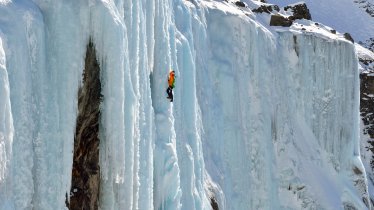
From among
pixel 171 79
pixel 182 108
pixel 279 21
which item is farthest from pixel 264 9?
pixel 171 79

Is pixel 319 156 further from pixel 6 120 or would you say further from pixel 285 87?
pixel 6 120

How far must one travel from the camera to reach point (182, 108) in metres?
17.7

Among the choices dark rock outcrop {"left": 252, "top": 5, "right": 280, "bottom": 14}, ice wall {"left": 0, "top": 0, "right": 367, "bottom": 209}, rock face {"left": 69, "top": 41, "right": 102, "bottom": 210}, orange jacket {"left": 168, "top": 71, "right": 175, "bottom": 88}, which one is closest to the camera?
ice wall {"left": 0, "top": 0, "right": 367, "bottom": 209}

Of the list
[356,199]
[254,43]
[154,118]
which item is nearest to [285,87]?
[254,43]

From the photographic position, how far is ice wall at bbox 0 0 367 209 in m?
10.2

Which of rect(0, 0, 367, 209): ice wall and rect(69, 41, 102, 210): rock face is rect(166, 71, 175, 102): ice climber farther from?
rect(69, 41, 102, 210): rock face

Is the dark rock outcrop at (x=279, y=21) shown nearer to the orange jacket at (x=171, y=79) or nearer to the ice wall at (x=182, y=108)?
the ice wall at (x=182, y=108)

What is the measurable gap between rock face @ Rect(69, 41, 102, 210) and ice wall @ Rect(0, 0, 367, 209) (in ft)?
0.46

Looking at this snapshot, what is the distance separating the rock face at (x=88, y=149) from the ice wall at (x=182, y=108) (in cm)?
14

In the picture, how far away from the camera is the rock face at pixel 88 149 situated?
37.5 feet

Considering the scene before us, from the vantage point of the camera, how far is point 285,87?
25859 mm

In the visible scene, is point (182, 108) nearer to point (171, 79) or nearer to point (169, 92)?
point (169, 92)

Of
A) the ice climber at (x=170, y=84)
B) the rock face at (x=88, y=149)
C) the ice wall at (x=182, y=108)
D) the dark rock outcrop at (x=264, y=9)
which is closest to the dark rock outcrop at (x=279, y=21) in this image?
the ice wall at (x=182, y=108)

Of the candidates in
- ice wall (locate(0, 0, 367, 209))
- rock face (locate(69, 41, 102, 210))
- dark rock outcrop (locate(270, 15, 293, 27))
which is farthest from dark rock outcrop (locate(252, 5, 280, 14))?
rock face (locate(69, 41, 102, 210))
